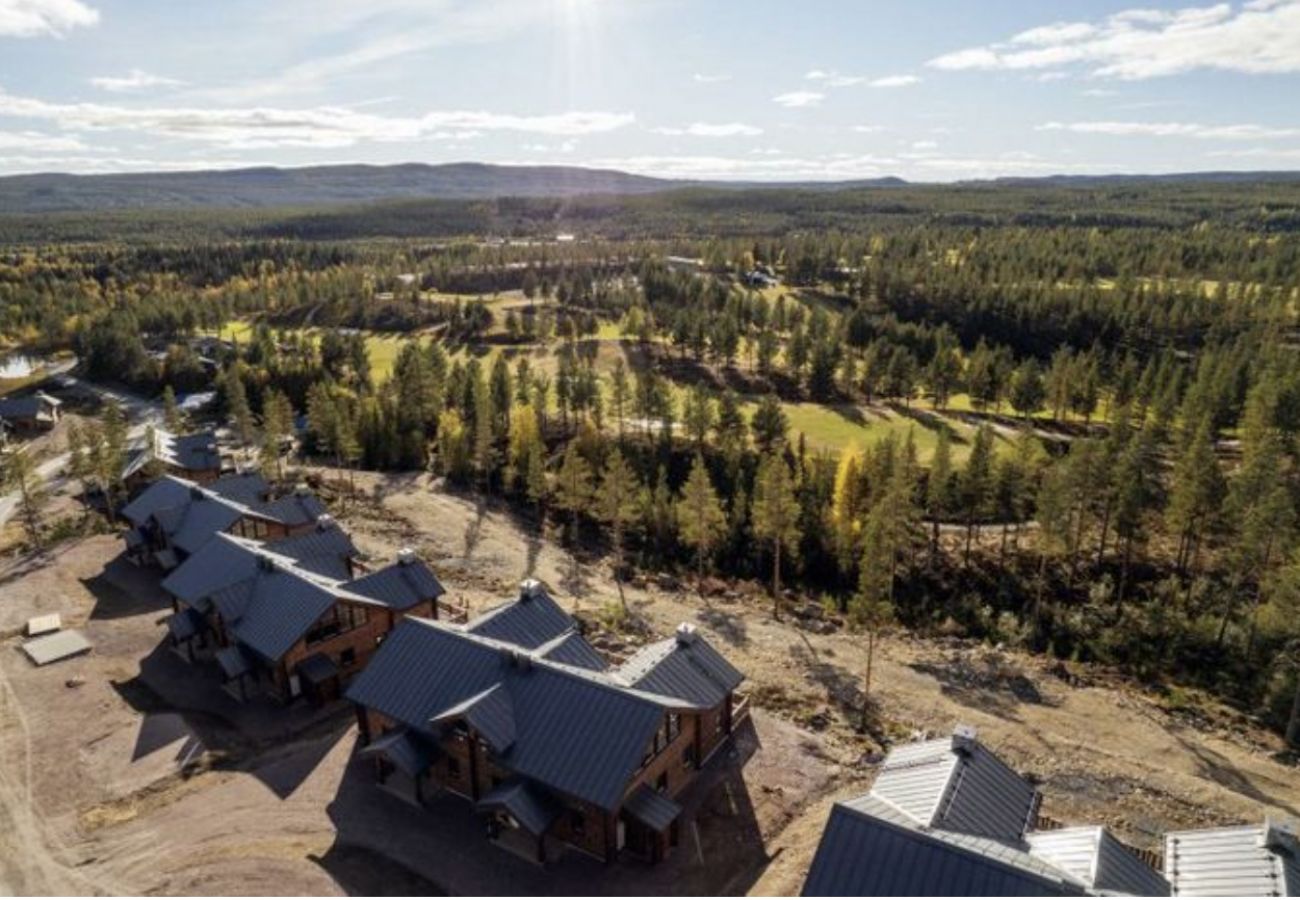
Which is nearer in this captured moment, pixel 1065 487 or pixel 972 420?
pixel 1065 487

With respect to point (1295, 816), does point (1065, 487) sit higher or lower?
higher

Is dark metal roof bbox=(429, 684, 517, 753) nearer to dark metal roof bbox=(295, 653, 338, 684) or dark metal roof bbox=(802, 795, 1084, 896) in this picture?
dark metal roof bbox=(295, 653, 338, 684)

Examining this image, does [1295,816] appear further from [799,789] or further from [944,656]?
[799,789]

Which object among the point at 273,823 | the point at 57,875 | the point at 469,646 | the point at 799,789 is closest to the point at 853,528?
the point at 799,789

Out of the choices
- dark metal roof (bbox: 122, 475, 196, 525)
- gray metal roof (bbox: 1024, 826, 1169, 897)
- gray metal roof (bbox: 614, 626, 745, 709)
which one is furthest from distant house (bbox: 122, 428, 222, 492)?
gray metal roof (bbox: 1024, 826, 1169, 897)

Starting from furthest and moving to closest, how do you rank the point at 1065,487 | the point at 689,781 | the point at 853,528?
1. the point at 853,528
2. the point at 1065,487
3. the point at 689,781

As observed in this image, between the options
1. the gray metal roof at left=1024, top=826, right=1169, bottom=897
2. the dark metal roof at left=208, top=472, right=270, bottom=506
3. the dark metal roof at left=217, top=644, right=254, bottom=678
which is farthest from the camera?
the dark metal roof at left=208, top=472, right=270, bottom=506

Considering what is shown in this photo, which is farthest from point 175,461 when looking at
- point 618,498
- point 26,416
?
point 26,416

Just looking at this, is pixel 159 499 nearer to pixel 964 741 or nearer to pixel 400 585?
pixel 400 585
